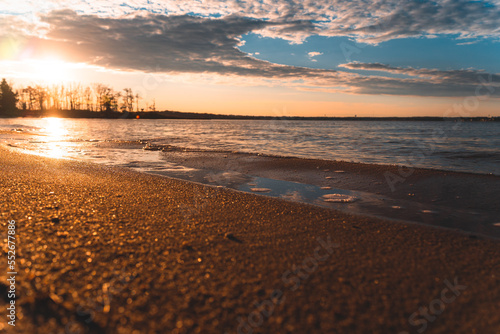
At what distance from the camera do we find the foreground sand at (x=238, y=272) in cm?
243

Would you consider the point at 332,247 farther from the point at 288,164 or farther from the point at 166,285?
the point at 288,164

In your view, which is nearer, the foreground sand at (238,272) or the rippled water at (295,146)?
the foreground sand at (238,272)

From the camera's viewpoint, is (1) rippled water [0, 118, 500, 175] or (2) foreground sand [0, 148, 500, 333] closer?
(2) foreground sand [0, 148, 500, 333]

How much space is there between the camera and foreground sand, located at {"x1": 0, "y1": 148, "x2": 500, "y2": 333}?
2428 mm

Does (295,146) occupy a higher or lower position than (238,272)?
higher

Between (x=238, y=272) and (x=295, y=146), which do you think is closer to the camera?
(x=238, y=272)

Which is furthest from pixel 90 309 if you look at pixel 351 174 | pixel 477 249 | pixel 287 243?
pixel 351 174

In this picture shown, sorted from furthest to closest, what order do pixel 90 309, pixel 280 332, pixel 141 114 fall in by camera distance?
pixel 141 114 → pixel 90 309 → pixel 280 332

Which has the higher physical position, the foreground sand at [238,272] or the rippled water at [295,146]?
the rippled water at [295,146]

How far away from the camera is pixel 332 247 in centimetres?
404

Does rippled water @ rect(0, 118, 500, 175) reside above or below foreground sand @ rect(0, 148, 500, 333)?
above

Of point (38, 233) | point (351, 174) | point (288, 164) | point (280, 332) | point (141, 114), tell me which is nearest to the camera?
point (280, 332)

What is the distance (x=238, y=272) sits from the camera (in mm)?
3174

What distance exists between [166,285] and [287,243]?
1822 millimetres
